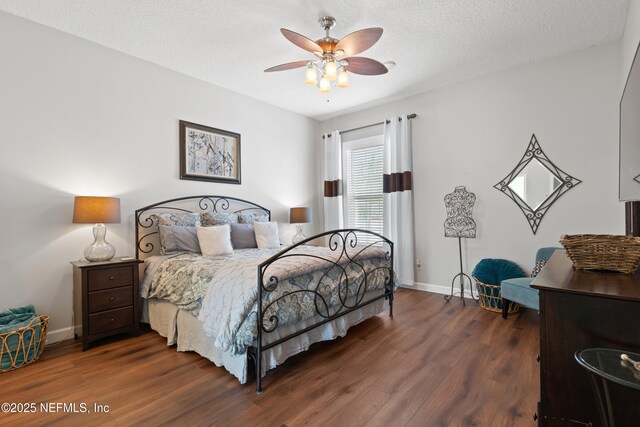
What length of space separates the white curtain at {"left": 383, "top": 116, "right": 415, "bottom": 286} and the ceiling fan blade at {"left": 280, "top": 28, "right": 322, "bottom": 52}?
2247mm

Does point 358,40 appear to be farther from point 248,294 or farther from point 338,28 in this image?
point 248,294

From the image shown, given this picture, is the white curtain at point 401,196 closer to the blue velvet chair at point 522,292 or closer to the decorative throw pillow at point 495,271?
the decorative throw pillow at point 495,271

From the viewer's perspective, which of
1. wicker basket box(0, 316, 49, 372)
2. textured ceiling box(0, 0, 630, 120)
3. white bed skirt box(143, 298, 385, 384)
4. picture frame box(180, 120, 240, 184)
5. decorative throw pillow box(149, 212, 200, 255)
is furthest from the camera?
picture frame box(180, 120, 240, 184)

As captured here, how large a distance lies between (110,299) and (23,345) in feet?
1.93

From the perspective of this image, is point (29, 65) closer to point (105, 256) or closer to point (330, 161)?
point (105, 256)

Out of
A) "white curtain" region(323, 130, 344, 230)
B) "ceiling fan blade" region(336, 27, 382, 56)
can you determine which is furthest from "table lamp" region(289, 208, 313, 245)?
"ceiling fan blade" region(336, 27, 382, 56)

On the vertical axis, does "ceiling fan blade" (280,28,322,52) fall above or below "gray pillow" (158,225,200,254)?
above

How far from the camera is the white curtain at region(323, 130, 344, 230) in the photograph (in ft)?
16.8

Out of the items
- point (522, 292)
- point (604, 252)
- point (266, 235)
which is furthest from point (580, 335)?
point (266, 235)

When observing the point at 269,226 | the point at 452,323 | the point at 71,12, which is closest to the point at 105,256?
the point at 269,226

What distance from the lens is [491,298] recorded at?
340cm

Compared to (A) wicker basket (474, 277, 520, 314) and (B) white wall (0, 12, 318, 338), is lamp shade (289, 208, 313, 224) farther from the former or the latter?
(A) wicker basket (474, 277, 520, 314)

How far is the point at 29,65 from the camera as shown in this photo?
103 inches

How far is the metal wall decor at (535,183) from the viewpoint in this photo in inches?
→ 129
